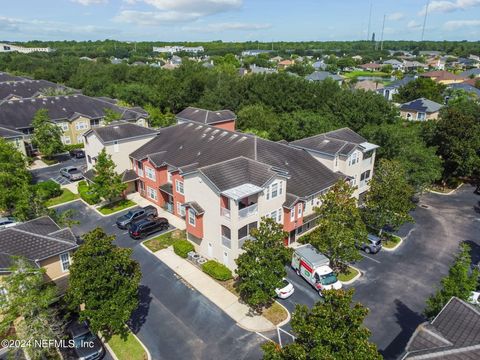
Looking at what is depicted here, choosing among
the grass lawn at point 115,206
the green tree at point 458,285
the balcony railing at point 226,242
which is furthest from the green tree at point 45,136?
the green tree at point 458,285

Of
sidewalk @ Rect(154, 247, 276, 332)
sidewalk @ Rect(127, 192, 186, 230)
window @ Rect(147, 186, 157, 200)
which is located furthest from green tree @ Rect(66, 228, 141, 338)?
window @ Rect(147, 186, 157, 200)

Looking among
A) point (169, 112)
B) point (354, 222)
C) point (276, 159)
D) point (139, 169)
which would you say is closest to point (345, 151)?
point (276, 159)

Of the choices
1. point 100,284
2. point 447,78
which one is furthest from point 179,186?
point 447,78

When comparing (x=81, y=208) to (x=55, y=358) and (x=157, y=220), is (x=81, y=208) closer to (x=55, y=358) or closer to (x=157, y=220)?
(x=157, y=220)

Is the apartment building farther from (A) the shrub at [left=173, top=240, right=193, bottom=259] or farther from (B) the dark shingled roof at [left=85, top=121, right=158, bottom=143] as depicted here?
(B) the dark shingled roof at [left=85, top=121, right=158, bottom=143]

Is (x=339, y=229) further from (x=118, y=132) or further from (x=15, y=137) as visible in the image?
(x=15, y=137)

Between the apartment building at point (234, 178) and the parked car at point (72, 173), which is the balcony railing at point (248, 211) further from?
the parked car at point (72, 173)

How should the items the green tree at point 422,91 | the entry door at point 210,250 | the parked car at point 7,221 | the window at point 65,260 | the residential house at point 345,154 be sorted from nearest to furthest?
the window at point 65,260 < the entry door at point 210,250 < the parked car at point 7,221 < the residential house at point 345,154 < the green tree at point 422,91
